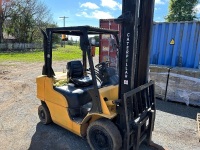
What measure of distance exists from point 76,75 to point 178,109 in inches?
147

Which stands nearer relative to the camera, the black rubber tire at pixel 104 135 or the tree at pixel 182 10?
the black rubber tire at pixel 104 135

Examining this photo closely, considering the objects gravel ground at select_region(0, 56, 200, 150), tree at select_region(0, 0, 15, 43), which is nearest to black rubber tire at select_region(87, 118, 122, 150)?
gravel ground at select_region(0, 56, 200, 150)

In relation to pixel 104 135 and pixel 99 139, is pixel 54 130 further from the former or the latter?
pixel 104 135

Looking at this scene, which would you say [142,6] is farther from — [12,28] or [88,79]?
[12,28]

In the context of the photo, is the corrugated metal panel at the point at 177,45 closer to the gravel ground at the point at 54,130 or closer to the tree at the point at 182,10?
the gravel ground at the point at 54,130

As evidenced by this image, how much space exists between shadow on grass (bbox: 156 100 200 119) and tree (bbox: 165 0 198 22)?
59.7 ft

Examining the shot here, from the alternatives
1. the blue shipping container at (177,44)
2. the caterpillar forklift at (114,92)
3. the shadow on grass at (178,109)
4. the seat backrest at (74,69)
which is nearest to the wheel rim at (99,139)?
the caterpillar forklift at (114,92)

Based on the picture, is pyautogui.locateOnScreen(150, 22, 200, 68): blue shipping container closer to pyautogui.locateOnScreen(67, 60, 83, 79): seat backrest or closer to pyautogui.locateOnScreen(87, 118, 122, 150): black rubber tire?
pyautogui.locateOnScreen(67, 60, 83, 79): seat backrest

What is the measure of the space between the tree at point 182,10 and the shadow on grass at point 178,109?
18185mm

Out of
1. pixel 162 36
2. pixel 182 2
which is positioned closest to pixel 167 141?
pixel 162 36

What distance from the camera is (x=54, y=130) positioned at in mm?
4762

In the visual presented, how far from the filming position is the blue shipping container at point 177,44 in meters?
7.04

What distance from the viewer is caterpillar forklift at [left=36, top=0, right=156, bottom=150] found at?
3354 millimetres

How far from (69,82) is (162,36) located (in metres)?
4.74
